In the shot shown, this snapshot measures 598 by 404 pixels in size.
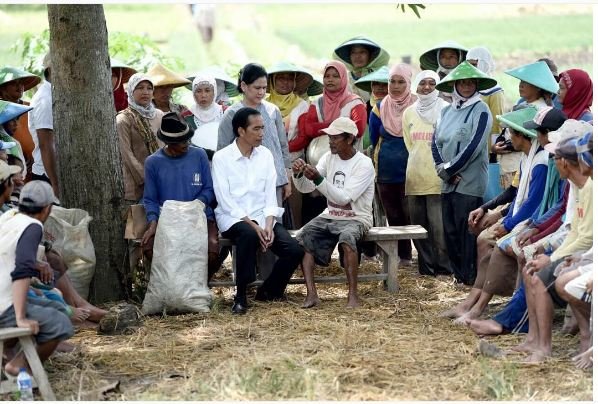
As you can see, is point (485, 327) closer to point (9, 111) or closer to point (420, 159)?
point (420, 159)

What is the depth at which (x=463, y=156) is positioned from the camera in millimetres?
9023

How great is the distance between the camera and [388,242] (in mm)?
8969

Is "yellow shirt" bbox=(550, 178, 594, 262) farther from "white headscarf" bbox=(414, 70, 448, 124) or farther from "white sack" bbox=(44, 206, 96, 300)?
"white sack" bbox=(44, 206, 96, 300)

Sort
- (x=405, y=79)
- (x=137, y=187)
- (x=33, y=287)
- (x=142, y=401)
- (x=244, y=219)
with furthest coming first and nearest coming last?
1. (x=405, y=79)
2. (x=137, y=187)
3. (x=244, y=219)
4. (x=33, y=287)
5. (x=142, y=401)

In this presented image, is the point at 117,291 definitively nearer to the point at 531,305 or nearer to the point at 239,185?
the point at 239,185

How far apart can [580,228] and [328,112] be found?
350cm

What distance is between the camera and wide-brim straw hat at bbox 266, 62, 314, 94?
33.3ft

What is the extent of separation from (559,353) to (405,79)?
146 inches

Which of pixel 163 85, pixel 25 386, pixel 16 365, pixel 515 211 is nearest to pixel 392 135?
pixel 163 85

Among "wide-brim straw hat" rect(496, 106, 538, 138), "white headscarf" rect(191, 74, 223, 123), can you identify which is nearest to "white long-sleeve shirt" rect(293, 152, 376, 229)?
"wide-brim straw hat" rect(496, 106, 538, 138)

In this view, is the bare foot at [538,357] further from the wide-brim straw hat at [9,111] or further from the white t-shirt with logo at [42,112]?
the white t-shirt with logo at [42,112]

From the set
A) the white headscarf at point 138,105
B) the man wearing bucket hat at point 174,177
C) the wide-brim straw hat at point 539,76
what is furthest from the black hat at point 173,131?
the wide-brim straw hat at point 539,76

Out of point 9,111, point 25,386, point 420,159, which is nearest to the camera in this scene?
point 25,386

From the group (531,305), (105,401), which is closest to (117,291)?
(105,401)
